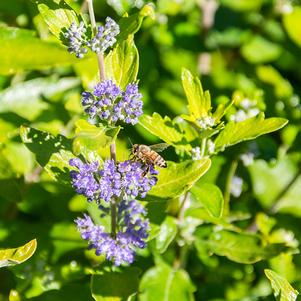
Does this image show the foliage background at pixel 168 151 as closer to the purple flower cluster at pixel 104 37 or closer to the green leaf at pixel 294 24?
the green leaf at pixel 294 24

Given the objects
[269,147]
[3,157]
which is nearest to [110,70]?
[3,157]

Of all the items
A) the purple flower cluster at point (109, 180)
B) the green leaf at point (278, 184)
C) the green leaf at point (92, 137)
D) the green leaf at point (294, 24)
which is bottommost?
the green leaf at point (278, 184)

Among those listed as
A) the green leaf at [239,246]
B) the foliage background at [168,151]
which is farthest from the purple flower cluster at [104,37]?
the green leaf at [239,246]

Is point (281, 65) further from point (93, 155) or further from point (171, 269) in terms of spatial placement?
point (93, 155)

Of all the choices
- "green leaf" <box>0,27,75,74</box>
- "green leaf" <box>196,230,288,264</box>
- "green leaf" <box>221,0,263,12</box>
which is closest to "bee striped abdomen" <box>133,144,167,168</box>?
"green leaf" <box>196,230,288,264</box>

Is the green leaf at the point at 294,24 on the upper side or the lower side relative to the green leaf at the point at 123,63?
lower

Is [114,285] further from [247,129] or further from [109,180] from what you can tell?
[247,129]
